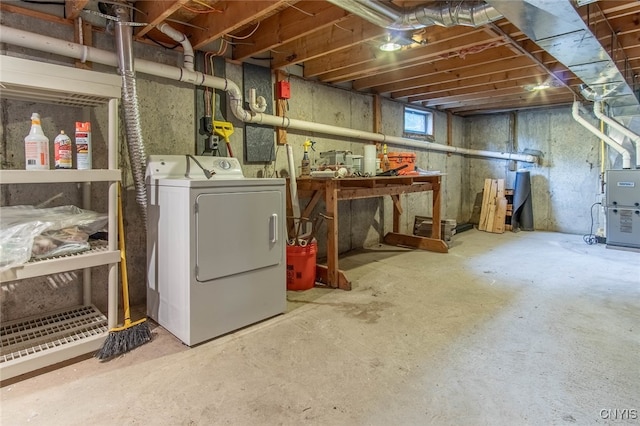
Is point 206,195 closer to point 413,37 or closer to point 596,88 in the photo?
point 413,37

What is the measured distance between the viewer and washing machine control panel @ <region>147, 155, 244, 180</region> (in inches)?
106

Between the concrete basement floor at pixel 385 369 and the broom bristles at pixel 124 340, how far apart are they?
0.06 m

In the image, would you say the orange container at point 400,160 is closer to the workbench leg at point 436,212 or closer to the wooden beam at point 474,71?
the workbench leg at point 436,212

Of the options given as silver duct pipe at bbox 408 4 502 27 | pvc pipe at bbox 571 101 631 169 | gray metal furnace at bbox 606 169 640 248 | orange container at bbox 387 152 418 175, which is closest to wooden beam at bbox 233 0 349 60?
silver duct pipe at bbox 408 4 502 27

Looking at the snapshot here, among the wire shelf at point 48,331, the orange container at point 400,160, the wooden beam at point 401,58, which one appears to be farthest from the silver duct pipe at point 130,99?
the orange container at point 400,160

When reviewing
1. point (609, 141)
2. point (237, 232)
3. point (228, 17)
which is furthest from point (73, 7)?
point (609, 141)

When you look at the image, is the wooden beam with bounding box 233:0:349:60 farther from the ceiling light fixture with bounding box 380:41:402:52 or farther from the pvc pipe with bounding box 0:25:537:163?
the ceiling light fixture with bounding box 380:41:402:52

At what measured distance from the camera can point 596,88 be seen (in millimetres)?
4031

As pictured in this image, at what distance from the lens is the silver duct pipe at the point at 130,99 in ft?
8.24

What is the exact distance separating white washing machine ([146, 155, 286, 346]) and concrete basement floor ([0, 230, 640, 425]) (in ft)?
0.50

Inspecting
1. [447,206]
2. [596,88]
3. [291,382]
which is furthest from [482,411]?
[447,206]

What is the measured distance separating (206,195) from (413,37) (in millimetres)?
2209

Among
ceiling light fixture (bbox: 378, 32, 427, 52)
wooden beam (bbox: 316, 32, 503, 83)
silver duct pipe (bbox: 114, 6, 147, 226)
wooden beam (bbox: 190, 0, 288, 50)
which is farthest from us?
wooden beam (bbox: 316, 32, 503, 83)

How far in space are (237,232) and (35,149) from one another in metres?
1.20
